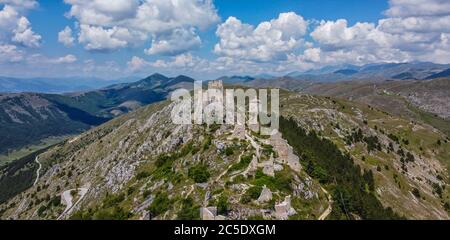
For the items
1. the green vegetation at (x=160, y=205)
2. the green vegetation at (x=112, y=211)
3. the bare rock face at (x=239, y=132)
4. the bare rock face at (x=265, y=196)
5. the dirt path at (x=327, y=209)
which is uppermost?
the bare rock face at (x=239, y=132)

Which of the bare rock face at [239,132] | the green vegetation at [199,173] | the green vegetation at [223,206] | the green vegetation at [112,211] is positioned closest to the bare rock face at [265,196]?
the green vegetation at [223,206]

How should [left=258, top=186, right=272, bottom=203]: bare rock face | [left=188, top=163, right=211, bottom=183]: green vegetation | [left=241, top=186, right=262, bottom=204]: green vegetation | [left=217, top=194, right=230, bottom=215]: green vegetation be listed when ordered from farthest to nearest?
[left=188, top=163, right=211, bottom=183]: green vegetation < [left=241, top=186, right=262, bottom=204]: green vegetation < [left=258, top=186, right=272, bottom=203]: bare rock face < [left=217, top=194, right=230, bottom=215]: green vegetation

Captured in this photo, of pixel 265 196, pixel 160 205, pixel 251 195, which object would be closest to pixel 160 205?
pixel 160 205

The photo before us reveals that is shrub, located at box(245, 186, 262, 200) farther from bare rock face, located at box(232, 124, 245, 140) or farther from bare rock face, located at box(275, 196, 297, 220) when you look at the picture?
bare rock face, located at box(232, 124, 245, 140)

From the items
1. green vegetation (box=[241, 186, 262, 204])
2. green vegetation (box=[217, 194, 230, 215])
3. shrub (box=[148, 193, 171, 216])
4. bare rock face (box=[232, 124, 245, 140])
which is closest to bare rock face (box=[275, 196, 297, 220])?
green vegetation (box=[241, 186, 262, 204])

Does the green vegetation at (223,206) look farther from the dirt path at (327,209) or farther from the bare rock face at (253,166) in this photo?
the dirt path at (327,209)

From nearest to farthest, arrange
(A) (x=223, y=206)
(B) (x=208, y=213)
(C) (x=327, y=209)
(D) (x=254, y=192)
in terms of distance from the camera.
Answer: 1. (B) (x=208, y=213)
2. (A) (x=223, y=206)
3. (D) (x=254, y=192)
4. (C) (x=327, y=209)

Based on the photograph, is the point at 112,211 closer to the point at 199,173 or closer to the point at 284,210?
the point at 199,173
